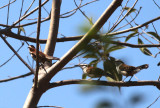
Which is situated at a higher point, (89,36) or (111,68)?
(111,68)

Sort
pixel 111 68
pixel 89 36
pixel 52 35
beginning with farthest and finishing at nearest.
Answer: pixel 52 35
pixel 111 68
pixel 89 36

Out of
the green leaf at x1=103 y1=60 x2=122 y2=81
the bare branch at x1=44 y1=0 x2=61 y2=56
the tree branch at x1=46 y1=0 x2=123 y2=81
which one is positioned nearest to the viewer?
the tree branch at x1=46 y1=0 x2=123 y2=81

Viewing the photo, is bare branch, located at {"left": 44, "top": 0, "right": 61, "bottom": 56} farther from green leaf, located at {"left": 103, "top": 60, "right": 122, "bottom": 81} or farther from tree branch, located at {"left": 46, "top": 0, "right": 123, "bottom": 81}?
green leaf, located at {"left": 103, "top": 60, "right": 122, "bottom": 81}

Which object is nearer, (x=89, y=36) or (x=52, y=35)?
(x=89, y=36)

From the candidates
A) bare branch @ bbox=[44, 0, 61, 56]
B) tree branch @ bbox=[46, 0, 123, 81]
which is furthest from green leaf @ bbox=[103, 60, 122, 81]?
bare branch @ bbox=[44, 0, 61, 56]

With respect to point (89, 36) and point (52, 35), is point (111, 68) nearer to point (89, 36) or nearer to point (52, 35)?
point (89, 36)

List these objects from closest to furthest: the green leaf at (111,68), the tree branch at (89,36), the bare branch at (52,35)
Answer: the tree branch at (89,36)
the green leaf at (111,68)
the bare branch at (52,35)

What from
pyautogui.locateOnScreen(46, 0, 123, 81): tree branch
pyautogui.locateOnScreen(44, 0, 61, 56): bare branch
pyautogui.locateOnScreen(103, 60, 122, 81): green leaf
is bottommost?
pyautogui.locateOnScreen(103, 60, 122, 81): green leaf

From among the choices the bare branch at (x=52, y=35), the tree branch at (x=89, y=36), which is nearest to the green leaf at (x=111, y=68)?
the tree branch at (x=89, y=36)

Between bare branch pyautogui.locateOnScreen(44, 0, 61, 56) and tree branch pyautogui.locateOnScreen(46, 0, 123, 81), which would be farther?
bare branch pyautogui.locateOnScreen(44, 0, 61, 56)

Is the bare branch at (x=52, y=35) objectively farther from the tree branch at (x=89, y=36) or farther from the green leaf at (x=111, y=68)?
the green leaf at (x=111, y=68)

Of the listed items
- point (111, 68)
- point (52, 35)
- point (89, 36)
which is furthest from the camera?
point (52, 35)

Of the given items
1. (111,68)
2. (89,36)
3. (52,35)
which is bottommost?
(89,36)

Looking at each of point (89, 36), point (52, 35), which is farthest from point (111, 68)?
point (52, 35)
